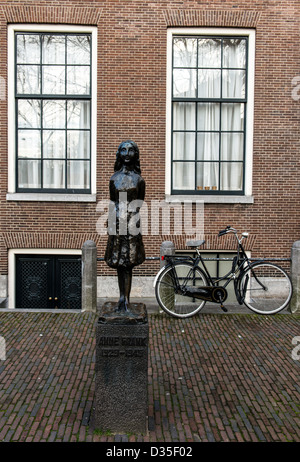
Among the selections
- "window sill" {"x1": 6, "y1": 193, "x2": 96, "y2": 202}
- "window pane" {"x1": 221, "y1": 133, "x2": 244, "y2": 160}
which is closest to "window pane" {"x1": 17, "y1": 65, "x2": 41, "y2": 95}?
→ "window sill" {"x1": 6, "y1": 193, "x2": 96, "y2": 202}

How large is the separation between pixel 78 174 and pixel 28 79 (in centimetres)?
258

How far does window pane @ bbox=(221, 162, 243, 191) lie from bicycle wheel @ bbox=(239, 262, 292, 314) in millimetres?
2758

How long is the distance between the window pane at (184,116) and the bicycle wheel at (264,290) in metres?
4.12

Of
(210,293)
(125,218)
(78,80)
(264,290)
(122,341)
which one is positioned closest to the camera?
(122,341)

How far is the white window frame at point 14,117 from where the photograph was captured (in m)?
8.77

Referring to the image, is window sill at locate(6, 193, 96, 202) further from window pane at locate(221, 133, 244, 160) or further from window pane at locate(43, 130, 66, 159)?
window pane at locate(221, 133, 244, 160)

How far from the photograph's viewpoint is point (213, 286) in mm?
6898

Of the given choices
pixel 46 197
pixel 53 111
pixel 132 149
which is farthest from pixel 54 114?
pixel 132 149

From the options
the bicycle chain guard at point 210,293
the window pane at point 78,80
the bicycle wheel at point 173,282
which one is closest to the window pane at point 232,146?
the window pane at point 78,80

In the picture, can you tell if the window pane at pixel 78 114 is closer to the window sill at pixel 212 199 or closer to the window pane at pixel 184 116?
the window pane at pixel 184 116

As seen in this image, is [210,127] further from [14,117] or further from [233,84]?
[14,117]

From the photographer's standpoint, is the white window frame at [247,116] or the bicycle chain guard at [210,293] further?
the white window frame at [247,116]

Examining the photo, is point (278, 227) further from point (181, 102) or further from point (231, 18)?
point (231, 18)

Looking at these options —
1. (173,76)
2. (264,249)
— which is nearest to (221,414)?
Result: (264,249)
